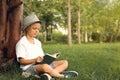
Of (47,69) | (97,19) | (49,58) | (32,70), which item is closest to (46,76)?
(47,69)

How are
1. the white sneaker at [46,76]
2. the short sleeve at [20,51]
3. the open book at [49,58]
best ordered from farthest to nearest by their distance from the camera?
the short sleeve at [20,51] → the open book at [49,58] → the white sneaker at [46,76]

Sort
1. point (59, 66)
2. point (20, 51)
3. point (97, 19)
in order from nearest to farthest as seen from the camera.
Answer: point (20, 51)
point (59, 66)
point (97, 19)

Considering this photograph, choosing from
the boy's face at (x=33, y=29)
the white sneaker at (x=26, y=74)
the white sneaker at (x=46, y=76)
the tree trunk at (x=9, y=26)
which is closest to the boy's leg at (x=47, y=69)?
the white sneaker at (x=46, y=76)

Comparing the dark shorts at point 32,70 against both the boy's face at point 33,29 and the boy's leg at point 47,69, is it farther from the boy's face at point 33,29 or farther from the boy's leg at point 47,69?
the boy's face at point 33,29

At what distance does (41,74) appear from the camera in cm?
604

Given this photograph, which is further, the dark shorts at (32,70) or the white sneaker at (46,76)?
the dark shorts at (32,70)

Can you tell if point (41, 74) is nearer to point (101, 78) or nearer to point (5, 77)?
point (5, 77)

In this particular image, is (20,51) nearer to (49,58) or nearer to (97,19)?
(49,58)

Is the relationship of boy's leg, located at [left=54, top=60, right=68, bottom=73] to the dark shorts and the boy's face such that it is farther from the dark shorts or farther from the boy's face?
the boy's face

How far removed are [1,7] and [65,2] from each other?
2400cm

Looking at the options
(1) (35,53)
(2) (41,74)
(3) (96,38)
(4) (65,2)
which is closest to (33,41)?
(1) (35,53)

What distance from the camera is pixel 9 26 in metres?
7.35

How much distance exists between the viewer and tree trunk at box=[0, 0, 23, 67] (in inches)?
283

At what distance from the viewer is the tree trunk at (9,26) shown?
718 cm
